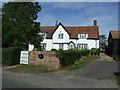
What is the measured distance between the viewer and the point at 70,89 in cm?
816

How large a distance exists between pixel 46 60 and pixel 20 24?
9436 mm

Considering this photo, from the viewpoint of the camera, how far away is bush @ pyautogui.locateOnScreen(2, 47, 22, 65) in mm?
17562

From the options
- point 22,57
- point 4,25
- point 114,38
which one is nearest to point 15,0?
point 4,25

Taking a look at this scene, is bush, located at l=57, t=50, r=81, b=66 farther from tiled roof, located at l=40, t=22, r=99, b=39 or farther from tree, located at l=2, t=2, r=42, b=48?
tiled roof, located at l=40, t=22, r=99, b=39

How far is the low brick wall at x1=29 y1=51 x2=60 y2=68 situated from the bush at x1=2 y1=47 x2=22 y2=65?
1873 mm

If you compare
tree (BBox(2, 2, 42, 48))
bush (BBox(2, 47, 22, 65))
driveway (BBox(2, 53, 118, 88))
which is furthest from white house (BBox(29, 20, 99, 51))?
driveway (BBox(2, 53, 118, 88))

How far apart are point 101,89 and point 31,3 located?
1974 centimetres

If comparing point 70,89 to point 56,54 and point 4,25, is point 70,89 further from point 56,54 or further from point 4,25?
point 4,25

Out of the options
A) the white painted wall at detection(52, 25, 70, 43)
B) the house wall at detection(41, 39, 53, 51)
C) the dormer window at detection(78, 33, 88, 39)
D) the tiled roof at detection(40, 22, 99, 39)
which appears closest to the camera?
the white painted wall at detection(52, 25, 70, 43)

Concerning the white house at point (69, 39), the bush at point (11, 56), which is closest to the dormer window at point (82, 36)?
the white house at point (69, 39)

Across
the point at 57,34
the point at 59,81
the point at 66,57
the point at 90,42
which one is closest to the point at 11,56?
the point at 66,57

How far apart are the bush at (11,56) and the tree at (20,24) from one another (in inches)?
179

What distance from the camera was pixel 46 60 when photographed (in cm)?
1634

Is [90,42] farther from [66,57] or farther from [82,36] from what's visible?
[66,57]
